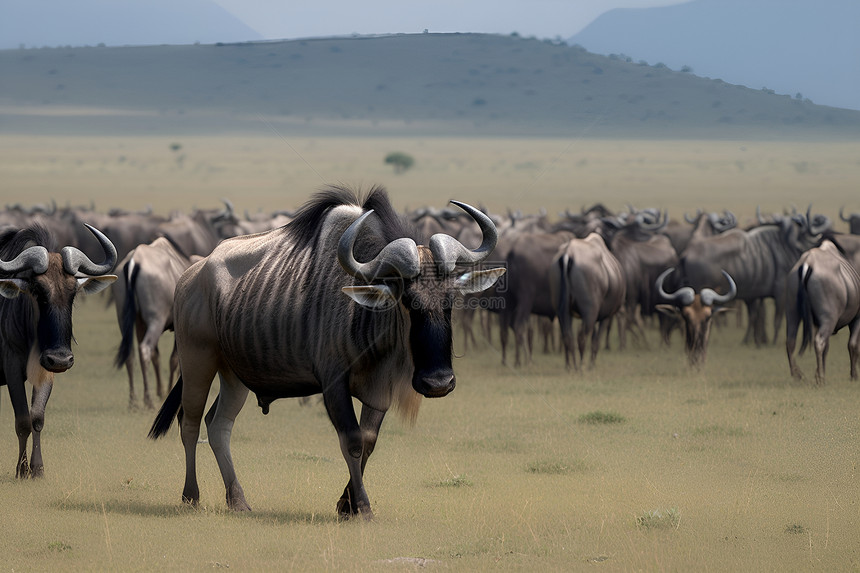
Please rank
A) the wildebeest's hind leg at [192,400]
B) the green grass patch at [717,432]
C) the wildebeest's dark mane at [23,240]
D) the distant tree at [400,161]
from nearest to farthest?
the wildebeest's hind leg at [192,400], the wildebeest's dark mane at [23,240], the green grass patch at [717,432], the distant tree at [400,161]

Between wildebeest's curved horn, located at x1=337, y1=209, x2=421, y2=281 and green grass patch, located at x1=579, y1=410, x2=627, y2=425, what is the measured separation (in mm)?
5327

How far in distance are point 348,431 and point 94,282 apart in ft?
8.99

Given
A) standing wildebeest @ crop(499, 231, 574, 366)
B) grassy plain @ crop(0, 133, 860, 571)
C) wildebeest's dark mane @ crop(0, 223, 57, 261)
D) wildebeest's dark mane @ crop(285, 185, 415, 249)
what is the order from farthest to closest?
standing wildebeest @ crop(499, 231, 574, 366) → wildebeest's dark mane @ crop(0, 223, 57, 261) → wildebeest's dark mane @ crop(285, 185, 415, 249) → grassy plain @ crop(0, 133, 860, 571)

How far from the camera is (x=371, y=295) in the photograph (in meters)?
6.08

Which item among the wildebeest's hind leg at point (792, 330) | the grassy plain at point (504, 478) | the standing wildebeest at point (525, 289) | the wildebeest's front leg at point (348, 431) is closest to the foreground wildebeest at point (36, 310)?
the grassy plain at point (504, 478)

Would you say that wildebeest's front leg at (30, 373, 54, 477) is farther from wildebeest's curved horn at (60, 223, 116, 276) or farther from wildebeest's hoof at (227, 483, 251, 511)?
wildebeest's hoof at (227, 483, 251, 511)

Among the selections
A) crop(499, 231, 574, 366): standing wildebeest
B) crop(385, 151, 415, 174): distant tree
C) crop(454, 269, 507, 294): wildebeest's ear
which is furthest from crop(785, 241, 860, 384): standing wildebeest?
crop(385, 151, 415, 174): distant tree

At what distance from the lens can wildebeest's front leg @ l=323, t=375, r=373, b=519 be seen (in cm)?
631

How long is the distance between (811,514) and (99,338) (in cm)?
1498

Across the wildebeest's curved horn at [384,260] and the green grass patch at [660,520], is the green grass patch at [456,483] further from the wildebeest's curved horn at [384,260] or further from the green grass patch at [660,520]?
the wildebeest's curved horn at [384,260]

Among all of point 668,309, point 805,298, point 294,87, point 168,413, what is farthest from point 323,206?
point 294,87

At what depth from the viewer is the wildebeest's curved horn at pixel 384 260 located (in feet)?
19.7

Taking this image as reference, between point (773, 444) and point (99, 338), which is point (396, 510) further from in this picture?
point (99, 338)

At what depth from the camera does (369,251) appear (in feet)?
21.6
